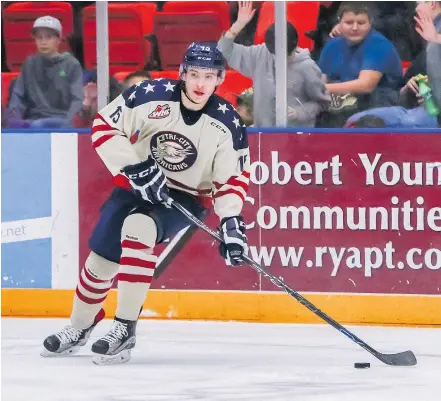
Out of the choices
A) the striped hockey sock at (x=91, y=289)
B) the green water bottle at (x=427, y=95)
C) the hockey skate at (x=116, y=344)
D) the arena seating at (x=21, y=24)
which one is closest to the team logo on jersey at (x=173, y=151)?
the striped hockey sock at (x=91, y=289)

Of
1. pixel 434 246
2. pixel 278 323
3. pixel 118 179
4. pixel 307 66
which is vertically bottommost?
pixel 278 323

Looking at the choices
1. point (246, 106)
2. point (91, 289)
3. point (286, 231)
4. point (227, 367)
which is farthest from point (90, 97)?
point (227, 367)

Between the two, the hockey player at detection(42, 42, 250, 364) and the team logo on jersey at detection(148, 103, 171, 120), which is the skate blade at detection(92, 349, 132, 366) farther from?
the team logo on jersey at detection(148, 103, 171, 120)

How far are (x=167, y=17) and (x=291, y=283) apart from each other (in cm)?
122

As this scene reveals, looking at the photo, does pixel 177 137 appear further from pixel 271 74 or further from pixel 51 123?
pixel 51 123

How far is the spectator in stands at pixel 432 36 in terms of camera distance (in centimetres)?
486

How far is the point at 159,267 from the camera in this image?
5.07 metres

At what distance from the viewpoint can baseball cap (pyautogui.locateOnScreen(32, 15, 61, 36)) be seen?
5230mm

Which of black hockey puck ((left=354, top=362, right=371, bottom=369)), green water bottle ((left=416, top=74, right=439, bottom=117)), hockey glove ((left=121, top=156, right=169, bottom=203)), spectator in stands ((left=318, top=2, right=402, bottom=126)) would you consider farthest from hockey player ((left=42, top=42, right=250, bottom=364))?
green water bottle ((left=416, top=74, right=439, bottom=117))

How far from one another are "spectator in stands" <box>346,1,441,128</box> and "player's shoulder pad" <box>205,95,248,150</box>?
3.18 feet

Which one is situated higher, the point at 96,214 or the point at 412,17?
→ the point at 412,17

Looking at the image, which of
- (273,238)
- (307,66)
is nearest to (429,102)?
(307,66)

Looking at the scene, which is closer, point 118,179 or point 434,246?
point 118,179

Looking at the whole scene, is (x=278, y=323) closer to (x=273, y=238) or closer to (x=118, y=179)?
(x=273, y=238)
